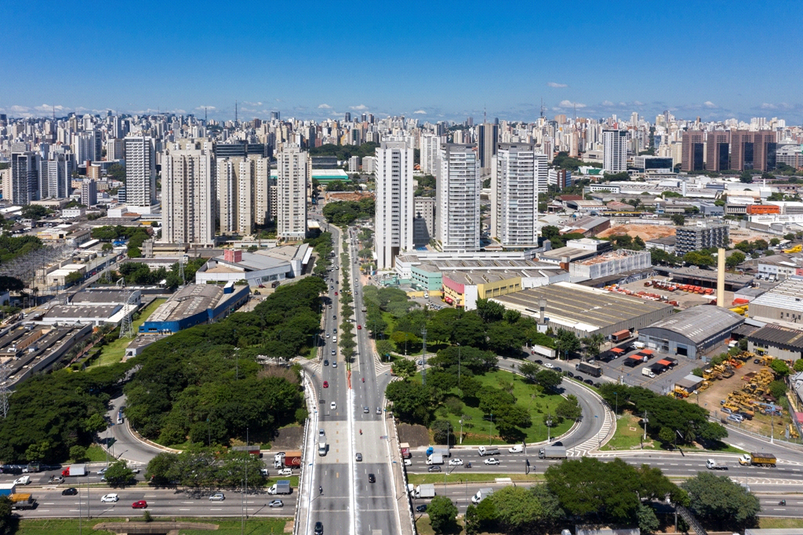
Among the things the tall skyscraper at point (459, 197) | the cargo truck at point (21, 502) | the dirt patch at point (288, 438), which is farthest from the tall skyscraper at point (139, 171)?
the cargo truck at point (21, 502)

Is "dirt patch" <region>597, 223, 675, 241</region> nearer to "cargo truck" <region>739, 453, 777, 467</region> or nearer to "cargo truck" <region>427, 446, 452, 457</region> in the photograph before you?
"cargo truck" <region>739, 453, 777, 467</region>

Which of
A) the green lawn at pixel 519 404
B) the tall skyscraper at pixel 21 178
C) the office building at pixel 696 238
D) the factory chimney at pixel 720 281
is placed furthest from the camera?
the tall skyscraper at pixel 21 178

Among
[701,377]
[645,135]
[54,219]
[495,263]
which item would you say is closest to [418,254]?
[495,263]

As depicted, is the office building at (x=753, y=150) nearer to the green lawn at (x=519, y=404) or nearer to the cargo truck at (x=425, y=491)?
the green lawn at (x=519, y=404)

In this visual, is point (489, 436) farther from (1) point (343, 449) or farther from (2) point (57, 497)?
(2) point (57, 497)

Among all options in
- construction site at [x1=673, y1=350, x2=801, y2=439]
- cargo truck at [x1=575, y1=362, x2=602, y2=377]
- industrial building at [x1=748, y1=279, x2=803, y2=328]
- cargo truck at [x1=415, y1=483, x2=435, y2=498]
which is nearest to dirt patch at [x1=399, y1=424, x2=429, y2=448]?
cargo truck at [x1=415, y1=483, x2=435, y2=498]

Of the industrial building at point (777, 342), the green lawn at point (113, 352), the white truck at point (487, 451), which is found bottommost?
the white truck at point (487, 451)

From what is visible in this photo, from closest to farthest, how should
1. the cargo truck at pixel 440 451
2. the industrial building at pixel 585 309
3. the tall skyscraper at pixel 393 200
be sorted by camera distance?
the cargo truck at pixel 440 451 → the industrial building at pixel 585 309 → the tall skyscraper at pixel 393 200
